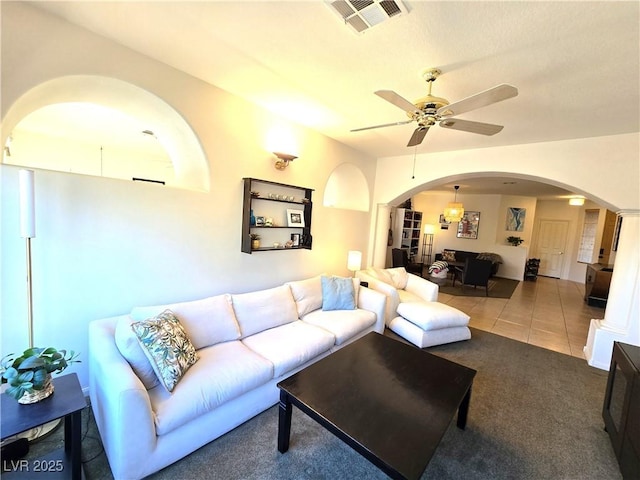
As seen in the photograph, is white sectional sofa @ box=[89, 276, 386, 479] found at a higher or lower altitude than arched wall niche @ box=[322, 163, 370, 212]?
lower

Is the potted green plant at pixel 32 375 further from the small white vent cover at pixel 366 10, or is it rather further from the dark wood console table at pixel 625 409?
the dark wood console table at pixel 625 409

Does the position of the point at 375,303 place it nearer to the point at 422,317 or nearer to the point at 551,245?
the point at 422,317

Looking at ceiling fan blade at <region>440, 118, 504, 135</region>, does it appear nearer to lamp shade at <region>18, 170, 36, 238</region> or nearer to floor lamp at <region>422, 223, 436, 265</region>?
lamp shade at <region>18, 170, 36, 238</region>

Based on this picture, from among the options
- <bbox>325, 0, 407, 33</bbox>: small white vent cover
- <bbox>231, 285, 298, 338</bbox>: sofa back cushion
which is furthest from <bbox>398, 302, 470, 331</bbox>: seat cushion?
<bbox>325, 0, 407, 33</bbox>: small white vent cover

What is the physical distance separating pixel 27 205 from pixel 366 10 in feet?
7.49

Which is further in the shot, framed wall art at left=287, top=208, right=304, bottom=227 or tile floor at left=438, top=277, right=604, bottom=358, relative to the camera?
tile floor at left=438, top=277, right=604, bottom=358

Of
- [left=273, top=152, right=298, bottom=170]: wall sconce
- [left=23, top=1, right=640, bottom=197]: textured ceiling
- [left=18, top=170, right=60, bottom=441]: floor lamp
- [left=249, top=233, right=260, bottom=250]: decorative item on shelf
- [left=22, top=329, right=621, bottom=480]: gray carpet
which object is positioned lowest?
[left=22, top=329, right=621, bottom=480]: gray carpet

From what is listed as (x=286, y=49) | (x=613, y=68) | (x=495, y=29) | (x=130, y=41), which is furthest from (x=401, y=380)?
(x=130, y=41)

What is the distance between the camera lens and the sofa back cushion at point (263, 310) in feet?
8.46

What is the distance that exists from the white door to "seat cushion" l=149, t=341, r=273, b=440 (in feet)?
34.3

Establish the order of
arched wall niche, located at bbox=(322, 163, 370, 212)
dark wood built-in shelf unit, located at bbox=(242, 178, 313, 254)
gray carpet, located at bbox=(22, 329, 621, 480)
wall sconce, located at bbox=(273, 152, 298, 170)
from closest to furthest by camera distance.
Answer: gray carpet, located at bbox=(22, 329, 621, 480) → dark wood built-in shelf unit, located at bbox=(242, 178, 313, 254) → wall sconce, located at bbox=(273, 152, 298, 170) → arched wall niche, located at bbox=(322, 163, 370, 212)

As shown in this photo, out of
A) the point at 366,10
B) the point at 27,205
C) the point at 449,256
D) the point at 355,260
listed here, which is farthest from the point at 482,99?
the point at 449,256

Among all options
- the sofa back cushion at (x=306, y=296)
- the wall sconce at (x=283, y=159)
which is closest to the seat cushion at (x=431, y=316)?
the sofa back cushion at (x=306, y=296)

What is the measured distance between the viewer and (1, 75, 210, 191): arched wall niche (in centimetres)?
183
